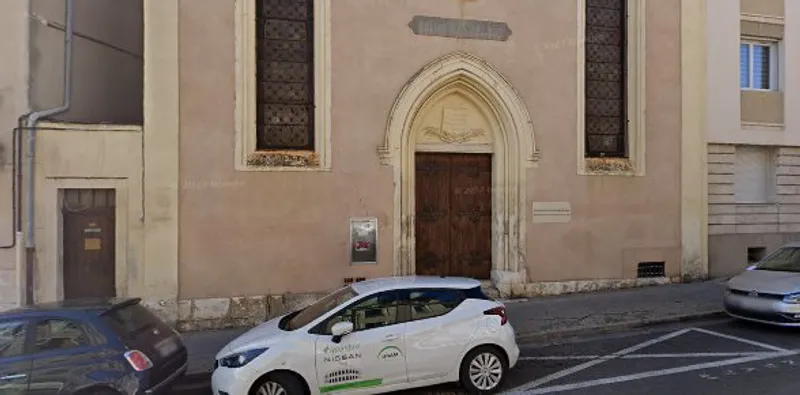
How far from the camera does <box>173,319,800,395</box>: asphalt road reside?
6504 millimetres

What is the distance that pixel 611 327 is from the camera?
9.47m

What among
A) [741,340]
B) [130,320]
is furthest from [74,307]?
[741,340]

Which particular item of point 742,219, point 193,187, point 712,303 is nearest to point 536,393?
point 712,303

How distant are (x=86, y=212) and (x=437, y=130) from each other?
275 inches

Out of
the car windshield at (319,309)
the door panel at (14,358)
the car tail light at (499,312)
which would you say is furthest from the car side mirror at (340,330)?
the door panel at (14,358)

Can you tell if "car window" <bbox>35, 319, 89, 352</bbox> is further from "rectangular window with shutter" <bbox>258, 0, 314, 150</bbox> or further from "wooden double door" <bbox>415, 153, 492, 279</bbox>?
"wooden double door" <bbox>415, 153, 492, 279</bbox>

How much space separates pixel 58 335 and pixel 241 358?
1821 millimetres

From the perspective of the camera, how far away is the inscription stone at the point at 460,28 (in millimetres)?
11297

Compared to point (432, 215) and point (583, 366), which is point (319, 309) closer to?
point (583, 366)

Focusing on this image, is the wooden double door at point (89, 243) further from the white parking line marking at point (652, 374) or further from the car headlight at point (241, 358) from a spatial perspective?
the white parking line marking at point (652, 374)

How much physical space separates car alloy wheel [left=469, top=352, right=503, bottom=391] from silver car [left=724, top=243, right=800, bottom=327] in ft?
16.5

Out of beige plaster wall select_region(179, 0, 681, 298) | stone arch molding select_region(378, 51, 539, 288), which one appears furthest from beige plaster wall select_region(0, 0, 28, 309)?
stone arch molding select_region(378, 51, 539, 288)

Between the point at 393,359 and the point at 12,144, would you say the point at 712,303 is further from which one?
the point at 12,144

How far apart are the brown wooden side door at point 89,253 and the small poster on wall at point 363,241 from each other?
14.3ft
